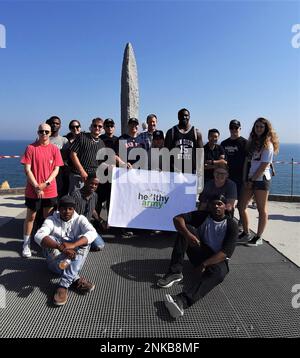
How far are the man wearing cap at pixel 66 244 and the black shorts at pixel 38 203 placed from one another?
87 centimetres

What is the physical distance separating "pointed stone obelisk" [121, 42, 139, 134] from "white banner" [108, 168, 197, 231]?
293 inches

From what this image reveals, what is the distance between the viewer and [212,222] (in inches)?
132

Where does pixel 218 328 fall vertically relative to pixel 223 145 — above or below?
below

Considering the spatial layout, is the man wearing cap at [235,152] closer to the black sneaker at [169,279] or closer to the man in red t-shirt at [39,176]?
the black sneaker at [169,279]

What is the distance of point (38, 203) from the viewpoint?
4223mm

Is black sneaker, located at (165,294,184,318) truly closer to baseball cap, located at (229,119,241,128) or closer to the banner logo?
the banner logo

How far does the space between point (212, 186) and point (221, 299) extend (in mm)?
1627

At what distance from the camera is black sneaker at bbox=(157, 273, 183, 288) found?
3.37 meters

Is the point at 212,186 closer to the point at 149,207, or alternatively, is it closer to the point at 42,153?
the point at 149,207

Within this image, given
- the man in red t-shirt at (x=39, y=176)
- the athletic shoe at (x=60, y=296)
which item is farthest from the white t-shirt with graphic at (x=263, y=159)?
the athletic shoe at (x=60, y=296)

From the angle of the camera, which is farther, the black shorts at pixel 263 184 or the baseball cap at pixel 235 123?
the baseball cap at pixel 235 123

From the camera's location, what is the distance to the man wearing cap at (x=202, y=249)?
9.62ft
